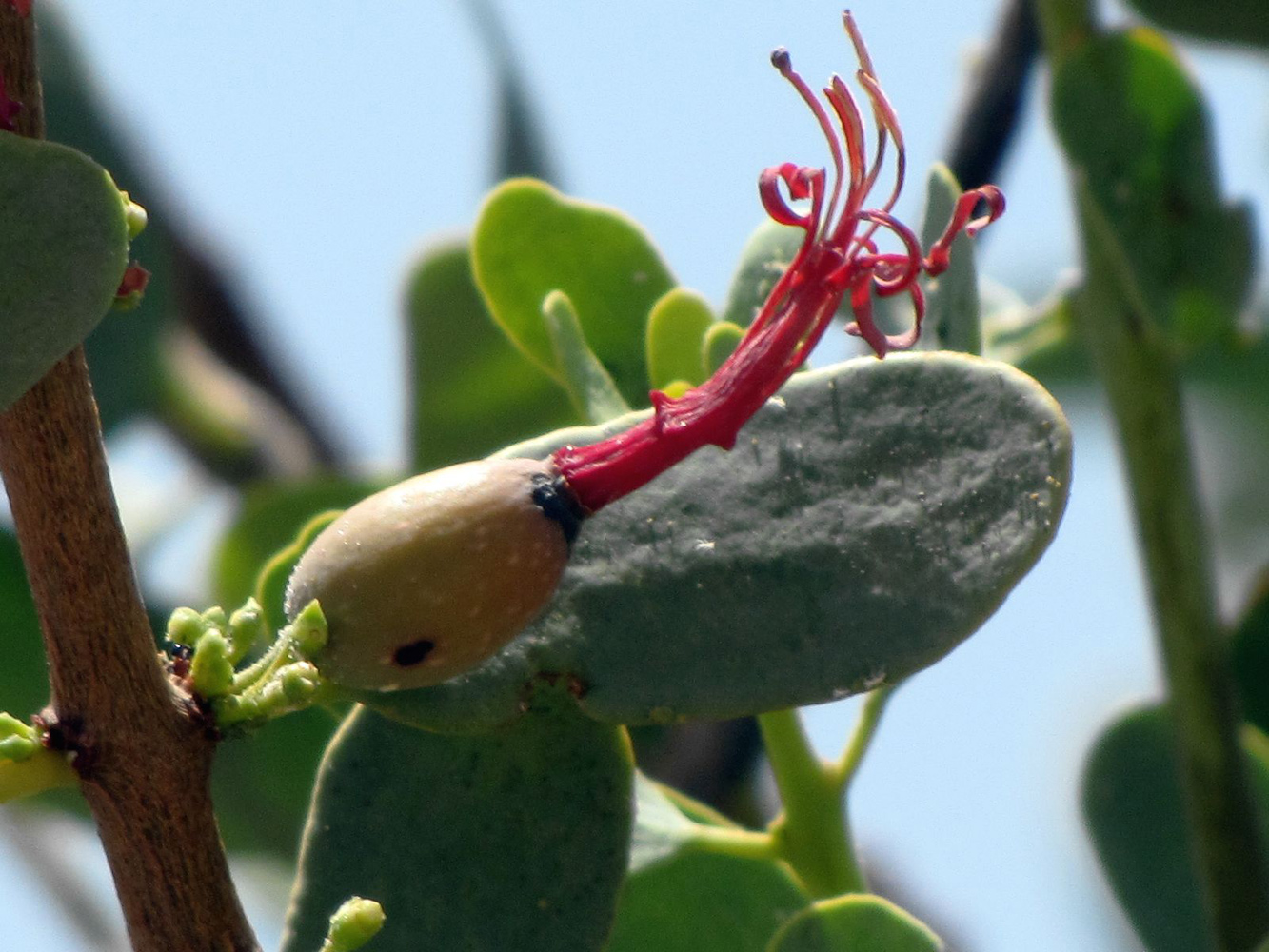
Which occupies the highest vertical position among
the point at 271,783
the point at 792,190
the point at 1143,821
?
the point at 792,190

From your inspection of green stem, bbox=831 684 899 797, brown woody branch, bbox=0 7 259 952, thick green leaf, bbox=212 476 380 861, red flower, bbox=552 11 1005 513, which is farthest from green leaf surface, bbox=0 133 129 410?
thick green leaf, bbox=212 476 380 861

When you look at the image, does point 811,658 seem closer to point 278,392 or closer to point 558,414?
point 558,414

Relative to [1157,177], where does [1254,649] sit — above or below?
below

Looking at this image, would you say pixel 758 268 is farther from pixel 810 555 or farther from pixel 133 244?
pixel 133 244

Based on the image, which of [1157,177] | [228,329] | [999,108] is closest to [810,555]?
[1157,177]

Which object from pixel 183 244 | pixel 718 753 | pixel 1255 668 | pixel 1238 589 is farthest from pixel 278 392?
pixel 1255 668

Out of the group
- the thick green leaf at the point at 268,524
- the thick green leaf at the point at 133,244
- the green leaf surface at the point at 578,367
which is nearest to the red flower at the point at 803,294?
the green leaf surface at the point at 578,367

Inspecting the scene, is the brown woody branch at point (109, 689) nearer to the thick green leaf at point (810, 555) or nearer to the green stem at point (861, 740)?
the thick green leaf at point (810, 555)

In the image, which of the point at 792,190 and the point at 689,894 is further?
the point at 689,894
